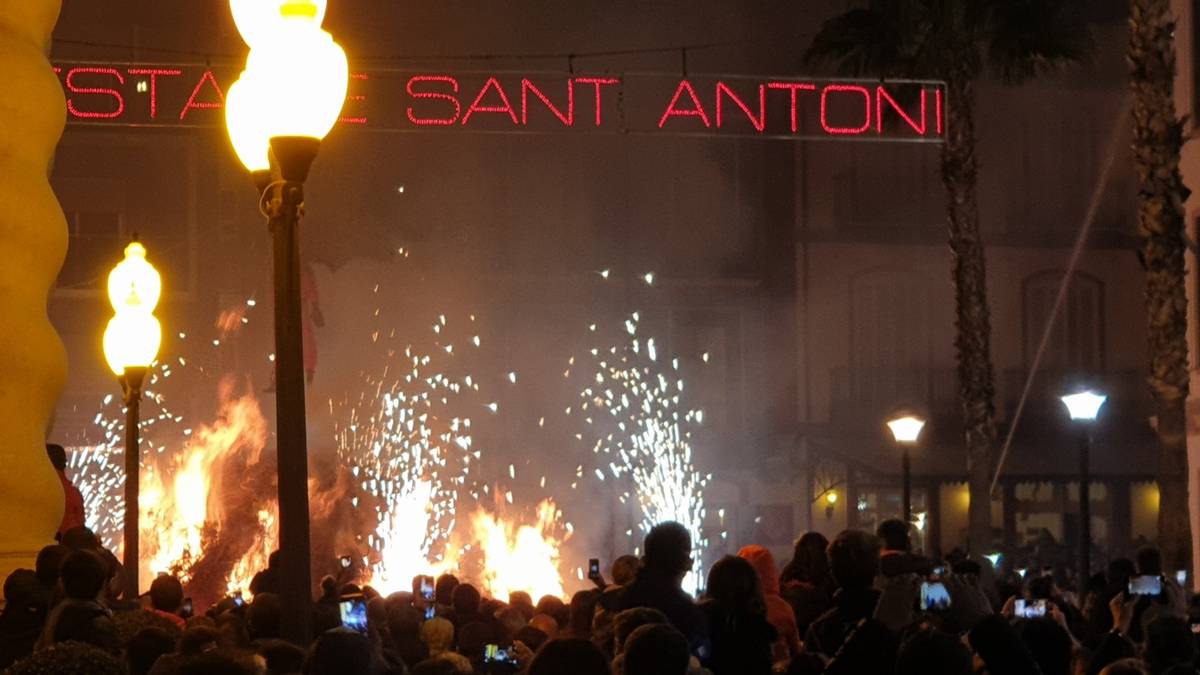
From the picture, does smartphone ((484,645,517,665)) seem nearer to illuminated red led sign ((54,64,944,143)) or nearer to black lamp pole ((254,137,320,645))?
black lamp pole ((254,137,320,645))

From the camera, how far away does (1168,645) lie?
275 inches

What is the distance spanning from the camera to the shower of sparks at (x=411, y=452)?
29750 millimetres

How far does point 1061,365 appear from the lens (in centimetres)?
3878

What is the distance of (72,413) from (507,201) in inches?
363

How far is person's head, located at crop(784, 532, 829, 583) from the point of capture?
28.6 feet

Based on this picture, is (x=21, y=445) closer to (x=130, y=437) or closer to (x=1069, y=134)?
(x=130, y=437)

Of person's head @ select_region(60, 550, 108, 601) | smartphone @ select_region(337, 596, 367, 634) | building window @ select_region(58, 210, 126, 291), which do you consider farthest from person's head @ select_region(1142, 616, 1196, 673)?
building window @ select_region(58, 210, 126, 291)

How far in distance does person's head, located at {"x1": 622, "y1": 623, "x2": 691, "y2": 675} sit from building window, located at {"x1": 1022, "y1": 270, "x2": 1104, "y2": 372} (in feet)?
114

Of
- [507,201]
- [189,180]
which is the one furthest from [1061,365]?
[189,180]

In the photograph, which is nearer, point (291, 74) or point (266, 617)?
point (291, 74)

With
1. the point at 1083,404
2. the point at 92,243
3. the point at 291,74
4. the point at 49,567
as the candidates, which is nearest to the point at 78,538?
the point at 49,567

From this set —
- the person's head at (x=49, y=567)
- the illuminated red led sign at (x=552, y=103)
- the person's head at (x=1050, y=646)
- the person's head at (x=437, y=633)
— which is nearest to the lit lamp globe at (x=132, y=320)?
the person's head at (x=437, y=633)

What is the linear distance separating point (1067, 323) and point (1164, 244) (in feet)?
73.0

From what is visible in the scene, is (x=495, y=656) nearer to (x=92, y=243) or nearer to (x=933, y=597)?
(x=933, y=597)
